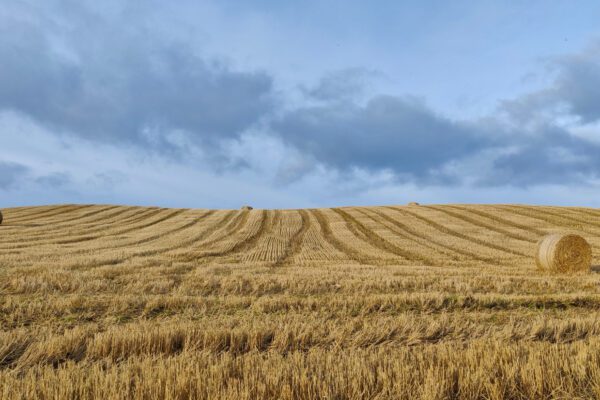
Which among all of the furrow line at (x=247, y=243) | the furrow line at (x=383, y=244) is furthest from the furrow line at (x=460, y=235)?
the furrow line at (x=247, y=243)

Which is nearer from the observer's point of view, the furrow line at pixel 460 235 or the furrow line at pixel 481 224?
the furrow line at pixel 460 235

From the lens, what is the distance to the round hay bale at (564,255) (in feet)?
53.5

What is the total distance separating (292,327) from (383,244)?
20.0 metres

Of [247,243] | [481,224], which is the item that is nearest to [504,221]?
[481,224]

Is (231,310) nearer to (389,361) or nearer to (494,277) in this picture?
(389,361)

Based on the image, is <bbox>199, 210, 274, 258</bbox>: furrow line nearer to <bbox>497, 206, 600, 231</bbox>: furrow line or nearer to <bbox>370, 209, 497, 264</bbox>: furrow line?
<bbox>370, 209, 497, 264</bbox>: furrow line

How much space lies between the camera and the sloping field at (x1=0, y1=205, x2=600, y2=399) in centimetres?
407

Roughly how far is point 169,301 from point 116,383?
17.5ft

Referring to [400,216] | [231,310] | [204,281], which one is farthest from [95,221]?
[231,310]

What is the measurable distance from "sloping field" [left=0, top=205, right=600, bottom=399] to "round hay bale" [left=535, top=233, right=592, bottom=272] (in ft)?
2.52

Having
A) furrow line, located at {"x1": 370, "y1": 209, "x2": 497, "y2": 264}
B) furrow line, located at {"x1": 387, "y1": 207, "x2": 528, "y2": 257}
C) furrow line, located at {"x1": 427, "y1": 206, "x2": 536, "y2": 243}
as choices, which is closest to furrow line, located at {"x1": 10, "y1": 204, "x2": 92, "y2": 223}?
furrow line, located at {"x1": 370, "y1": 209, "x2": 497, "y2": 264}

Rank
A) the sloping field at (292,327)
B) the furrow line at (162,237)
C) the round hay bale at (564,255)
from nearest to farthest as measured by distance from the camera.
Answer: the sloping field at (292,327) → the round hay bale at (564,255) → the furrow line at (162,237)

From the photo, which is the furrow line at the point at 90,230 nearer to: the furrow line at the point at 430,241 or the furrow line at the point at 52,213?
the furrow line at the point at 52,213

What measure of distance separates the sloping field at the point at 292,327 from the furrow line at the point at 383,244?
399 mm
